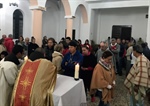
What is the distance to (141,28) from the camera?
13508 mm

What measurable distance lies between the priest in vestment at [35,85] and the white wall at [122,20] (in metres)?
12.5

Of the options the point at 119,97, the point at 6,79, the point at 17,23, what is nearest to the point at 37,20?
the point at 17,23

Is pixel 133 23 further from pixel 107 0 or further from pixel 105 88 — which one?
pixel 105 88

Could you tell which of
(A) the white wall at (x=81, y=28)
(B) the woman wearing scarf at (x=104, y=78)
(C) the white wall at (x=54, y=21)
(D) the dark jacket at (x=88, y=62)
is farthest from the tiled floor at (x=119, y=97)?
(C) the white wall at (x=54, y=21)

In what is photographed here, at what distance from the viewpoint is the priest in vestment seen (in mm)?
2217

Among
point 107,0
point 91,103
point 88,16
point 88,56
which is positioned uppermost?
point 107,0

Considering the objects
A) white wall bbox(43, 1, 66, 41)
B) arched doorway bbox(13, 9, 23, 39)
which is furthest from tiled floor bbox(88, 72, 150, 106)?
white wall bbox(43, 1, 66, 41)

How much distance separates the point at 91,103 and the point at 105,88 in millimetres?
1461

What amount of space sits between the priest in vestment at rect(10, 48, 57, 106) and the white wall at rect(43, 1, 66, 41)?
1314 centimetres

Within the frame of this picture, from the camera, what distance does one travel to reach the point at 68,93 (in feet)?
7.63

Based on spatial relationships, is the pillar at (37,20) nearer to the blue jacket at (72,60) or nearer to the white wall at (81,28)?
the blue jacket at (72,60)

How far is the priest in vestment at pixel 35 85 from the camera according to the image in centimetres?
222

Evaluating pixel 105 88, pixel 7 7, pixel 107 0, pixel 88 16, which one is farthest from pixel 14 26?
pixel 105 88

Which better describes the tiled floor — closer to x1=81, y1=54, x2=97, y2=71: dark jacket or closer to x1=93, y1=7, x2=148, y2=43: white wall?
x1=81, y1=54, x2=97, y2=71: dark jacket
